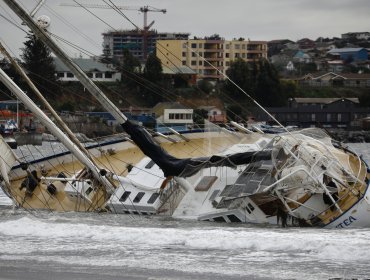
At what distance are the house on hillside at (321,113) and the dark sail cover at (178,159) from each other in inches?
3395

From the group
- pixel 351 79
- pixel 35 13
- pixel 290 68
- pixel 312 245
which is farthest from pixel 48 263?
pixel 290 68

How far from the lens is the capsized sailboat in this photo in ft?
106

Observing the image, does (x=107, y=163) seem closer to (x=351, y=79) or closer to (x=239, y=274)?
(x=239, y=274)

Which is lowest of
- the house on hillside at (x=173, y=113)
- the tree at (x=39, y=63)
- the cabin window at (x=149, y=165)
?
the house on hillside at (x=173, y=113)

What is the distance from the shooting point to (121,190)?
3653 centimetres

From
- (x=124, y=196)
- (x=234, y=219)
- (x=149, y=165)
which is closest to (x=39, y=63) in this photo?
(x=149, y=165)

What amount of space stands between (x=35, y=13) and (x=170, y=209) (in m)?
8.78

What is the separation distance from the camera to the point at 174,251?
89.1 feet

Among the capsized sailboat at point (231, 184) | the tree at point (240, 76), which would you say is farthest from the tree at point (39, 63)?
the capsized sailboat at point (231, 184)

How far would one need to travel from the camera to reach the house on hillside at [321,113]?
12231 centimetres

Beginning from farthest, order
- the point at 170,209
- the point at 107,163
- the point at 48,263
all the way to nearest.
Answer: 1. the point at 107,163
2. the point at 170,209
3. the point at 48,263

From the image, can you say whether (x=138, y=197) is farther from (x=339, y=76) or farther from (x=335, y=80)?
(x=335, y=80)

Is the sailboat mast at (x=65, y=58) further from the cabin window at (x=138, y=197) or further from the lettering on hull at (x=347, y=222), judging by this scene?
the lettering on hull at (x=347, y=222)

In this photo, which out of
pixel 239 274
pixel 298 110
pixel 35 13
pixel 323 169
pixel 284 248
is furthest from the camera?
pixel 298 110
